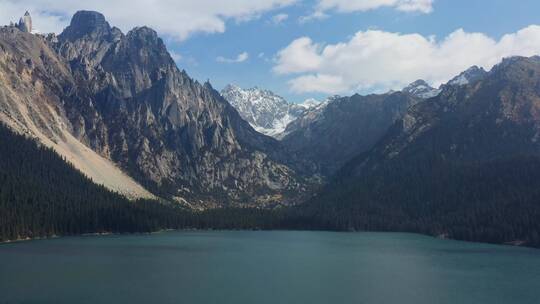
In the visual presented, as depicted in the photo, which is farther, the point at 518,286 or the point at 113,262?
the point at 113,262

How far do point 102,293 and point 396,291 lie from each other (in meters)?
56.9

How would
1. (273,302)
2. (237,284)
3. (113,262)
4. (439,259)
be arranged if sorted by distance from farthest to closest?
(439,259), (113,262), (237,284), (273,302)

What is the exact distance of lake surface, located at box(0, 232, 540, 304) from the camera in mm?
107438

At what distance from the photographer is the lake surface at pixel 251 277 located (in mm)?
107438

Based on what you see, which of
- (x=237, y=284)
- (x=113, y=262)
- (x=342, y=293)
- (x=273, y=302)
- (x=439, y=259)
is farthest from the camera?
(x=439, y=259)

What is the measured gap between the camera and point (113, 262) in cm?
15162

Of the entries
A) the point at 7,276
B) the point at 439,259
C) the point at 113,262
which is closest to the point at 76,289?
the point at 7,276

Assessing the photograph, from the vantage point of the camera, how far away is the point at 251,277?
135500 millimetres

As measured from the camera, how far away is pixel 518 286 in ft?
420

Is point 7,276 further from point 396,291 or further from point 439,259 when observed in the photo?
point 439,259

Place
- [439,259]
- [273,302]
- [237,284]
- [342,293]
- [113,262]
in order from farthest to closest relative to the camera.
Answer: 1. [439,259]
2. [113,262]
3. [237,284]
4. [342,293]
5. [273,302]

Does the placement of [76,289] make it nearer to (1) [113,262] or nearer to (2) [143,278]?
(2) [143,278]

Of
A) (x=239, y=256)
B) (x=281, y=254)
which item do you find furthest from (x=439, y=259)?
(x=239, y=256)

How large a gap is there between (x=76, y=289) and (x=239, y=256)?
7928 cm
